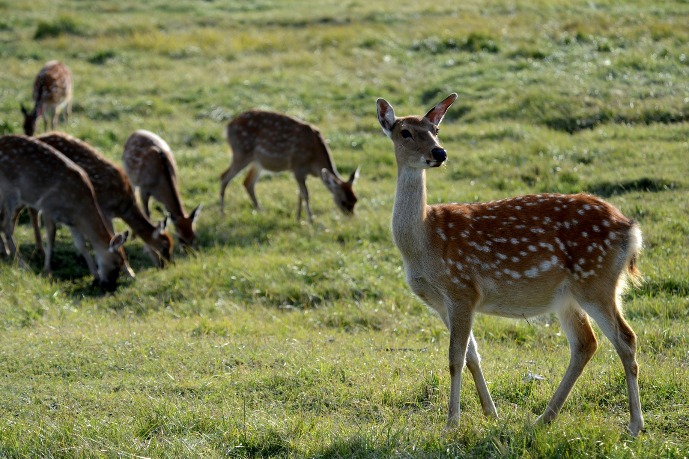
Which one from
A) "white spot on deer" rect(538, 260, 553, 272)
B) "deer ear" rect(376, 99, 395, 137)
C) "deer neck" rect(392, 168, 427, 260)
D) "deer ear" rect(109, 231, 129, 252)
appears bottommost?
"deer ear" rect(109, 231, 129, 252)

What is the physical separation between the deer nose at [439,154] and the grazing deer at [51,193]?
5.74 metres

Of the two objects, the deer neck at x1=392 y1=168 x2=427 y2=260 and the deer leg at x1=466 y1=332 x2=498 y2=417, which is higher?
the deer neck at x1=392 y1=168 x2=427 y2=260

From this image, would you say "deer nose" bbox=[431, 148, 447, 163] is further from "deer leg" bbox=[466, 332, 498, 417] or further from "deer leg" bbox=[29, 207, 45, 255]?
"deer leg" bbox=[29, 207, 45, 255]

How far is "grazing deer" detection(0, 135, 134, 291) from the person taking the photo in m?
10.9

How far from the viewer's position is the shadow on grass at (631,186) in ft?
34.8

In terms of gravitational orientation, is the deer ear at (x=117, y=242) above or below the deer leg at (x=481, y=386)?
below

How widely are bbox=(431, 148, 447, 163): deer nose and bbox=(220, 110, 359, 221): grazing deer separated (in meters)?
6.56

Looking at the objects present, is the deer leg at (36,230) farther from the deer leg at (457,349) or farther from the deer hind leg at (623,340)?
the deer hind leg at (623,340)

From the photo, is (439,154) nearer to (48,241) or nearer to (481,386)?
(481,386)

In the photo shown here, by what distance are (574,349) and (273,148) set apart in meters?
7.54

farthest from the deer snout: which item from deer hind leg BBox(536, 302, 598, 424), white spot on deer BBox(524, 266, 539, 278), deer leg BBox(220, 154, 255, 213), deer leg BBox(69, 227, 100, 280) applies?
deer leg BBox(220, 154, 255, 213)

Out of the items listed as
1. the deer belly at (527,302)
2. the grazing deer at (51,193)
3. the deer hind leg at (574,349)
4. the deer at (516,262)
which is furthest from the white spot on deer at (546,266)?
the grazing deer at (51,193)

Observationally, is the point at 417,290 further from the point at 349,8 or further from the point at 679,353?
the point at 349,8

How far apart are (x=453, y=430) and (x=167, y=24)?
68.4ft
